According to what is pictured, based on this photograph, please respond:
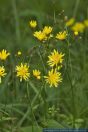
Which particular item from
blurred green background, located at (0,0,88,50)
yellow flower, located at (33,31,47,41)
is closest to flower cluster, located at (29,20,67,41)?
yellow flower, located at (33,31,47,41)

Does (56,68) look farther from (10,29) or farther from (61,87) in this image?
(10,29)

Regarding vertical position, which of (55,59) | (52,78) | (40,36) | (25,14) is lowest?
(52,78)

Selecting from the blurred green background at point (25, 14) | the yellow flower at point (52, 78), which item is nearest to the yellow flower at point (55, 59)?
the yellow flower at point (52, 78)

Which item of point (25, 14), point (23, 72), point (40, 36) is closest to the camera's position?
point (23, 72)

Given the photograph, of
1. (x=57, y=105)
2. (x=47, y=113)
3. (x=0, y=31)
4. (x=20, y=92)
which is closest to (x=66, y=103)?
(x=57, y=105)

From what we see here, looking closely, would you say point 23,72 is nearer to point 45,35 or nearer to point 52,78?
point 52,78

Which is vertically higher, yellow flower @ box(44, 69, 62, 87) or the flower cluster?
the flower cluster

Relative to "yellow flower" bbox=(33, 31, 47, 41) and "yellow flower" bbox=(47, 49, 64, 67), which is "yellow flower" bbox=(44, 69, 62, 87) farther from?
"yellow flower" bbox=(33, 31, 47, 41)

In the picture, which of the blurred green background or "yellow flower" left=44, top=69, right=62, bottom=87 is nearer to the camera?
"yellow flower" left=44, top=69, right=62, bottom=87

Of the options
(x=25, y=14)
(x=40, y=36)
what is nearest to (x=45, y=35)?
(x=40, y=36)
